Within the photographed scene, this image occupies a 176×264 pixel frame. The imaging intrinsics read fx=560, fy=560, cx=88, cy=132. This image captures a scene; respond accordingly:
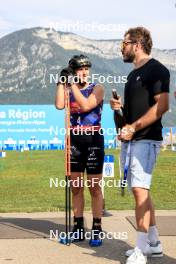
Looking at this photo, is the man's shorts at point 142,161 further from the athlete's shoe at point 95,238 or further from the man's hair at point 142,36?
the athlete's shoe at point 95,238

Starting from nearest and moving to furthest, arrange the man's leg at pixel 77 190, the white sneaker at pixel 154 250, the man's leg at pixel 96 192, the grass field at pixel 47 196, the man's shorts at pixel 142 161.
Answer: the man's shorts at pixel 142 161, the white sneaker at pixel 154 250, the man's leg at pixel 96 192, the man's leg at pixel 77 190, the grass field at pixel 47 196

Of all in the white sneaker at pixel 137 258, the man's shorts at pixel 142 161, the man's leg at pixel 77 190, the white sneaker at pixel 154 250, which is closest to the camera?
the white sneaker at pixel 137 258

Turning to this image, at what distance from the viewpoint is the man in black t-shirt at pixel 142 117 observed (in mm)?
4887

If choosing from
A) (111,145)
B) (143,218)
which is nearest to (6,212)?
(143,218)

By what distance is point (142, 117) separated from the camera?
4906mm

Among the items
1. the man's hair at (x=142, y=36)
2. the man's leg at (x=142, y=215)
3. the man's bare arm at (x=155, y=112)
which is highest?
the man's hair at (x=142, y=36)

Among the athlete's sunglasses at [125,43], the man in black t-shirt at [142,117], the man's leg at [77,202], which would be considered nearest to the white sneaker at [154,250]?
the man in black t-shirt at [142,117]

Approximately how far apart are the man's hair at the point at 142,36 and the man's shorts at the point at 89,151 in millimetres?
1217

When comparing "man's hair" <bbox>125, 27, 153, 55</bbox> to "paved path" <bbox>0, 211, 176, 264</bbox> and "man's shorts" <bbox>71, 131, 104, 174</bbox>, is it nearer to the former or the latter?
"man's shorts" <bbox>71, 131, 104, 174</bbox>

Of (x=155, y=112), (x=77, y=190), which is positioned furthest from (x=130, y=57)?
(x=77, y=190)

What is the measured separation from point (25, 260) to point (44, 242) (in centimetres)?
81

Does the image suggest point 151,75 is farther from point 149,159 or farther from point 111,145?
point 111,145

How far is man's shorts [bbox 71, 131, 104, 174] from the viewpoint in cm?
589

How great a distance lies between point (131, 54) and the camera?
5.09 metres
